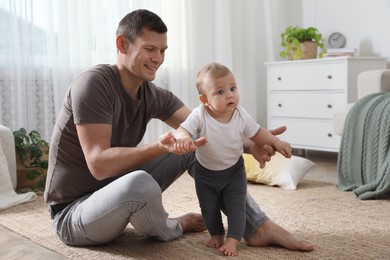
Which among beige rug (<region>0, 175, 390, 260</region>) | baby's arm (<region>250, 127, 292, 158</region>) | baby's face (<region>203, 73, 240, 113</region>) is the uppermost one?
baby's face (<region>203, 73, 240, 113</region>)

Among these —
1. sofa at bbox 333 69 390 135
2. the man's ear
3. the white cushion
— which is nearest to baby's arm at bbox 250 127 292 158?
the man's ear

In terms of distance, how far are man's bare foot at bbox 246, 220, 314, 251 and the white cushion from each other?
109 cm

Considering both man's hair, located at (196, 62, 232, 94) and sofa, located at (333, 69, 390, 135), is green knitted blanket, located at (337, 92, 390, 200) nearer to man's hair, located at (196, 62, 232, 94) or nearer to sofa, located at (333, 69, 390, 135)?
sofa, located at (333, 69, 390, 135)

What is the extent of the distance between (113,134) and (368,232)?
37.2 inches

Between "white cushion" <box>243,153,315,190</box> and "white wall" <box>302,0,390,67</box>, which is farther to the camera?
"white wall" <box>302,0,390,67</box>

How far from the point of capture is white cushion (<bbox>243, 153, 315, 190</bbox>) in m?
2.87

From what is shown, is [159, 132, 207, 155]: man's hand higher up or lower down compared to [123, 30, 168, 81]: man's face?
lower down

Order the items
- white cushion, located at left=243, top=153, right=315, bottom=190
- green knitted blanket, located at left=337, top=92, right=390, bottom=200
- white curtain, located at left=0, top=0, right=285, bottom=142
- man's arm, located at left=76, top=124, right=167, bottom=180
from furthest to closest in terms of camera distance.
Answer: white curtain, located at left=0, top=0, right=285, bottom=142, white cushion, located at left=243, top=153, right=315, bottom=190, green knitted blanket, located at left=337, top=92, right=390, bottom=200, man's arm, located at left=76, top=124, right=167, bottom=180

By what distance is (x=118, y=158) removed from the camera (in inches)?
62.1

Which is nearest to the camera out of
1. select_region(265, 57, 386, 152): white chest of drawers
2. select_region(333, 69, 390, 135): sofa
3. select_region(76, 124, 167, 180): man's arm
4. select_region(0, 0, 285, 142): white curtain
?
select_region(76, 124, 167, 180): man's arm

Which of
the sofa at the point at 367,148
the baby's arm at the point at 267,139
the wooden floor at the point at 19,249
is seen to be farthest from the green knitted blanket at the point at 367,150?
the wooden floor at the point at 19,249

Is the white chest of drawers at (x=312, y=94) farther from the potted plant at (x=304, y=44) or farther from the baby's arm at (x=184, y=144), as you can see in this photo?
the baby's arm at (x=184, y=144)

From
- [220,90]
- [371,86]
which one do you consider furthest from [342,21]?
[220,90]

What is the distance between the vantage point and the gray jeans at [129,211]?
5.27ft
